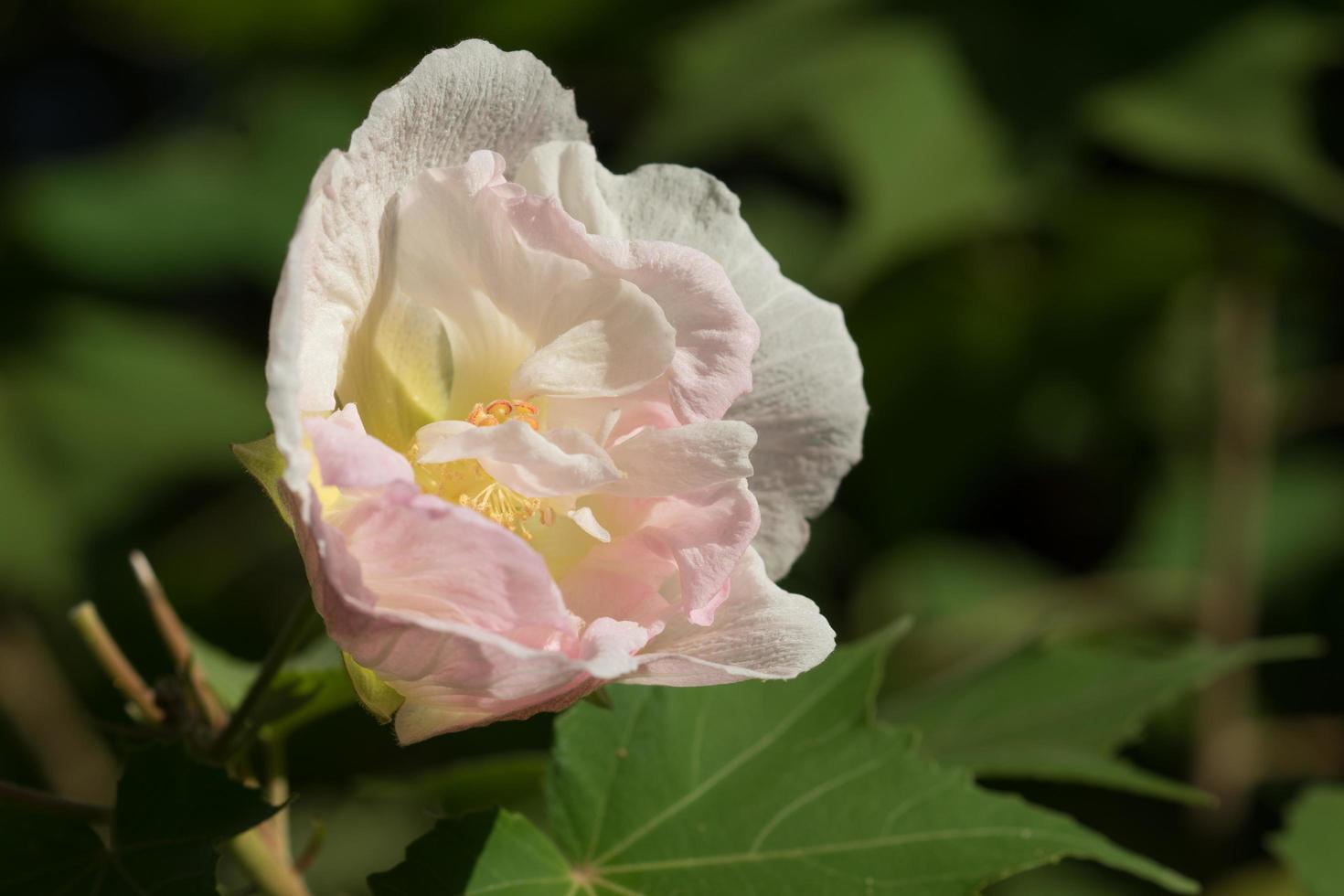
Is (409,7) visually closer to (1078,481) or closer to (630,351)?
(1078,481)

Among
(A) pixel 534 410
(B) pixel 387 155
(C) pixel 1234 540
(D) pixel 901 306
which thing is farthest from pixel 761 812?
(D) pixel 901 306

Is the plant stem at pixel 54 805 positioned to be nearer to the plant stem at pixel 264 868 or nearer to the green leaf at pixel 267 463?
the plant stem at pixel 264 868

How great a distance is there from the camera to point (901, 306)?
10.5 ft

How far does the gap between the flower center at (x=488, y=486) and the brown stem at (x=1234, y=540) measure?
199 cm

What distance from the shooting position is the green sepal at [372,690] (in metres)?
0.93

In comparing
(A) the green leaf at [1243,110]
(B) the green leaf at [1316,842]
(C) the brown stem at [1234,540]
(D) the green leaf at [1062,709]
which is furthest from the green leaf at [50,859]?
(C) the brown stem at [1234,540]

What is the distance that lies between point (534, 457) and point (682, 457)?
0.10m

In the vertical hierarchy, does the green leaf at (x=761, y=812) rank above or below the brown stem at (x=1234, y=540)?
below

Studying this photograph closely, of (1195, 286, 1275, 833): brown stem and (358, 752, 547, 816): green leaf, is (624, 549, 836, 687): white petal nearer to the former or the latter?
(358, 752, 547, 816): green leaf

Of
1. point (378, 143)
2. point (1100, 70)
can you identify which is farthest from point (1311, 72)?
point (378, 143)

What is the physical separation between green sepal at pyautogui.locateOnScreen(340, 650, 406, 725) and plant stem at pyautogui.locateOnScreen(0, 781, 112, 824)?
8.8 inches

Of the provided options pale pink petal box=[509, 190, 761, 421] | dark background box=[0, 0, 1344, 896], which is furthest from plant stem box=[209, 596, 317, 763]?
dark background box=[0, 0, 1344, 896]

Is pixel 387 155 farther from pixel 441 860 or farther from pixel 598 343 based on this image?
pixel 441 860

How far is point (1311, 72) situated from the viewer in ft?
8.45
